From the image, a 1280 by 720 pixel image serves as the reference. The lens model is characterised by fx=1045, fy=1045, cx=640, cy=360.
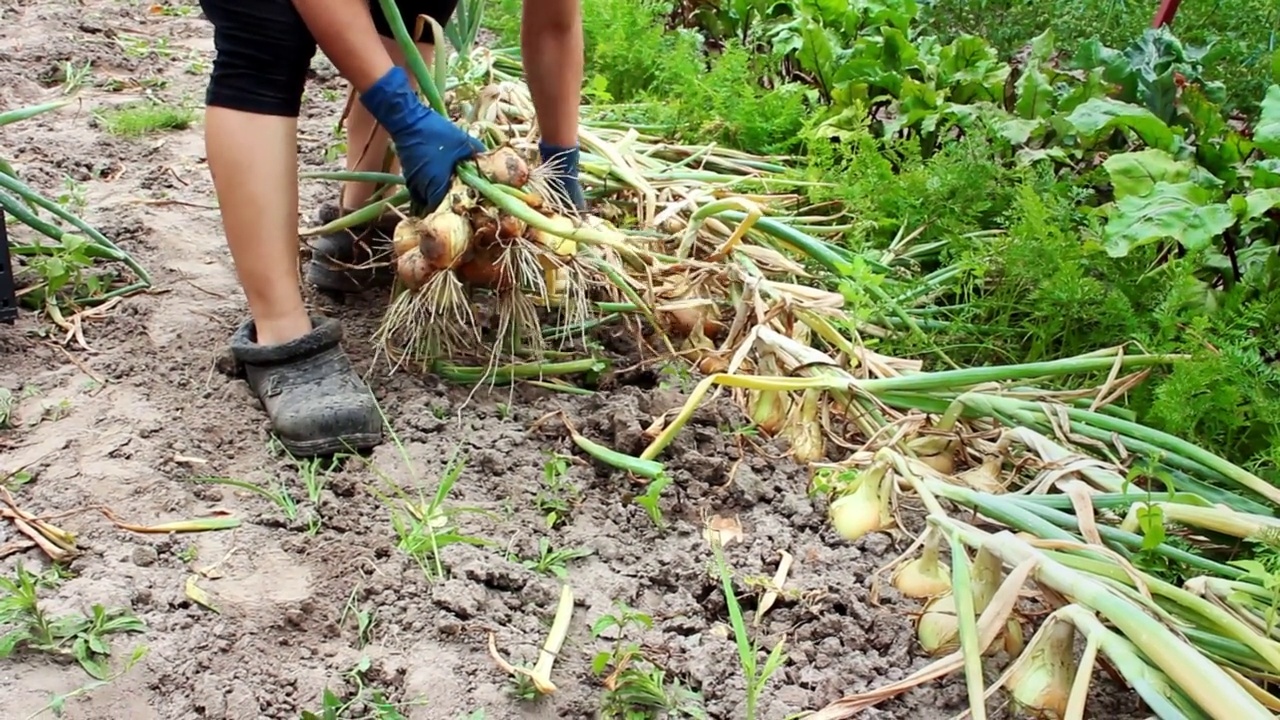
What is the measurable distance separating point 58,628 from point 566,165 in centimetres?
114

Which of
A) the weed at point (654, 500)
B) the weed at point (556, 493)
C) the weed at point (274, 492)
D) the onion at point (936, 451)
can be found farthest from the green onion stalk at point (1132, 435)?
the weed at point (274, 492)

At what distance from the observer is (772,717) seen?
1.18 meters

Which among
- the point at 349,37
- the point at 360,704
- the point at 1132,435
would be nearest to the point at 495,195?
the point at 349,37

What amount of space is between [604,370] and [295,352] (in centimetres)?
51

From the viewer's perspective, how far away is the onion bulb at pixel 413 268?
5.35 ft

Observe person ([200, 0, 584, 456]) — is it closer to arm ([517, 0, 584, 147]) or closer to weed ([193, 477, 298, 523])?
weed ([193, 477, 298, 523])

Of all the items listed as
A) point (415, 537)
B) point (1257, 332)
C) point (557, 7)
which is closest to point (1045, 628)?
point (415, 537)

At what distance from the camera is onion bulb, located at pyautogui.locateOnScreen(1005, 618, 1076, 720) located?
44.1 inches

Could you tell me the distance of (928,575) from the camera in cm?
134

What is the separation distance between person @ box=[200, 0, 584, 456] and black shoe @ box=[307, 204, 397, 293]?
261mm

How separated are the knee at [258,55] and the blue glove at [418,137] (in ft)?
0.39

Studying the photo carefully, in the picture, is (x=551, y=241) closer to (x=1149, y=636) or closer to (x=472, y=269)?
(x=472, y=269)

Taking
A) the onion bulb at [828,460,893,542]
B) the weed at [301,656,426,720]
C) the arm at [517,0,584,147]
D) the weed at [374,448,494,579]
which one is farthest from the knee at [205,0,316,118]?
the onion bulb at [828,460,893,542]

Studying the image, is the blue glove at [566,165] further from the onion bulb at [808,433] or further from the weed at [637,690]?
the weed at [637,690]
